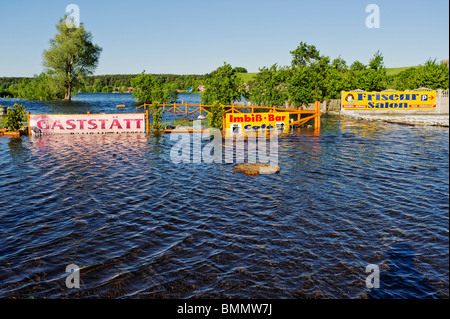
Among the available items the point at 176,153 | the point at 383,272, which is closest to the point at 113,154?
the point at 176,153

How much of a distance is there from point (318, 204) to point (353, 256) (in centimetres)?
416

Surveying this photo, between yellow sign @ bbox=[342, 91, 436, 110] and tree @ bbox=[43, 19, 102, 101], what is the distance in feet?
205

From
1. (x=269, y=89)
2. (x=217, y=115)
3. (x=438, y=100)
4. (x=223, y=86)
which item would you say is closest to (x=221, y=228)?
(x=217, y=115)

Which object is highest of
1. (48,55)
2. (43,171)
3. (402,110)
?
(48,55)

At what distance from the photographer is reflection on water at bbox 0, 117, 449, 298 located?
856 cm

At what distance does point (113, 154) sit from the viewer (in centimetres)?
2306

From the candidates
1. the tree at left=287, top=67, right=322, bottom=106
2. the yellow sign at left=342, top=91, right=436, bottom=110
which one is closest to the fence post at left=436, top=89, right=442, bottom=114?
the yellow sign at left=342, top=91, right=436, bottom=110

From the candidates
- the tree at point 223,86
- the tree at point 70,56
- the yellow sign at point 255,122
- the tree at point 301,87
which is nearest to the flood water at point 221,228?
the yellow sign at point 255,122

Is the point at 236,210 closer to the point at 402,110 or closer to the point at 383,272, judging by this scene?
the point at 383,272

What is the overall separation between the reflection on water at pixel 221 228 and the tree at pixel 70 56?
231 feet

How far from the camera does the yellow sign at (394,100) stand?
51375mm

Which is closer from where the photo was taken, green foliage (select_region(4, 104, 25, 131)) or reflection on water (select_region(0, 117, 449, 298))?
reflection on water (select_region(0, 117, 449, 298))

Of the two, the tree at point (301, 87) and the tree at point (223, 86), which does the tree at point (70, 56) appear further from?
the tree at point (301, 87)

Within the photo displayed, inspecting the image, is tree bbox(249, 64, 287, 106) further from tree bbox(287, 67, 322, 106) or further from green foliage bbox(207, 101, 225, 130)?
green foliage bbox(207, 101, 225, 130)
